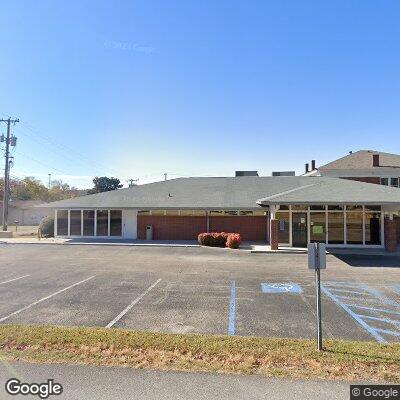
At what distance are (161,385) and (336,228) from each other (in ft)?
61.4

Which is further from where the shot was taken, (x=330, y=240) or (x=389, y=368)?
(x=330, y=240)

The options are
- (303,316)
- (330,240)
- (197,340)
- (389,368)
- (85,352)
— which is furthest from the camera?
(330,240)

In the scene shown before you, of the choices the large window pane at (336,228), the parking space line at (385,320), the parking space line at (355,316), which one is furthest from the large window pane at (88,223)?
the parking space line at (385,320)

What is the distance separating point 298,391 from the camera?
458cm

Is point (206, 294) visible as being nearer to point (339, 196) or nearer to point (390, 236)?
point (339, 196)

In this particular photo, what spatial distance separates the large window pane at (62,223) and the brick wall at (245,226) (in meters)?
11.4

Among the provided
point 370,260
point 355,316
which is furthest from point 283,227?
point 355,316

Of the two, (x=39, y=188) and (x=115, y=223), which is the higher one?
(x=39, y=188)

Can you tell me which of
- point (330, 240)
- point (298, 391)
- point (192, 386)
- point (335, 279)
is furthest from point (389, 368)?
point (330, 240)

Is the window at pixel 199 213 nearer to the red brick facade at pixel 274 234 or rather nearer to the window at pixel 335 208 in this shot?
the red brick facade at pixel 274 234

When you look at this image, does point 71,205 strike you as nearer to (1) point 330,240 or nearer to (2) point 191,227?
(2) point 191,227

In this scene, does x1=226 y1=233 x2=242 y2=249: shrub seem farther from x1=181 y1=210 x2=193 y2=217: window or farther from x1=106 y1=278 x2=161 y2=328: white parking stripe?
x1=106 y1=278 x2=161 y2=328: white parking stripe

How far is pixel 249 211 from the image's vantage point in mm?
25953

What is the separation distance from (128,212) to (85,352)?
21.9m
